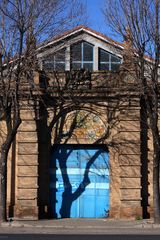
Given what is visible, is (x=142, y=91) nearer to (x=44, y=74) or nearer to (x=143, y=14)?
(x=143, y=14)

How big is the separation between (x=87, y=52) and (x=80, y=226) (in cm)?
889

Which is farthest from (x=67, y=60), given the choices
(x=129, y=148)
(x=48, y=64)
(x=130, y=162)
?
(x=130, y=162)

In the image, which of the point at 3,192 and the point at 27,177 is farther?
the point at 27,177

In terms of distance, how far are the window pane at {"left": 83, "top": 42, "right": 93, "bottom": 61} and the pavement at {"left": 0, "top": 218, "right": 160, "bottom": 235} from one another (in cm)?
806

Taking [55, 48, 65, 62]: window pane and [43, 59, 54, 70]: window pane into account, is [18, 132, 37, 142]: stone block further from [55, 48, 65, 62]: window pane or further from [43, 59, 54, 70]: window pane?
[55, 48, 65, 62]: window pane

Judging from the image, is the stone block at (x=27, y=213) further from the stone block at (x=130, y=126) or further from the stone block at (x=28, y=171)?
the stone block at (x=130, y=126)

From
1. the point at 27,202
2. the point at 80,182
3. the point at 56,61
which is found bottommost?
the point at 27,202

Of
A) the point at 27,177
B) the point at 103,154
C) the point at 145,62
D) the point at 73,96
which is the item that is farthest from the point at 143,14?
the point at 27,177

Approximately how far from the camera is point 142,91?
728 inches

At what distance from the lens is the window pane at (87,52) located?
76.0ft

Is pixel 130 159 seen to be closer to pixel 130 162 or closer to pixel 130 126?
pixel 130 162

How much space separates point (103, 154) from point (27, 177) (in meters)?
3.50

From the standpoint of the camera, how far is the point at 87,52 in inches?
914

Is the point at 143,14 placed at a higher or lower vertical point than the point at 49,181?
higher
